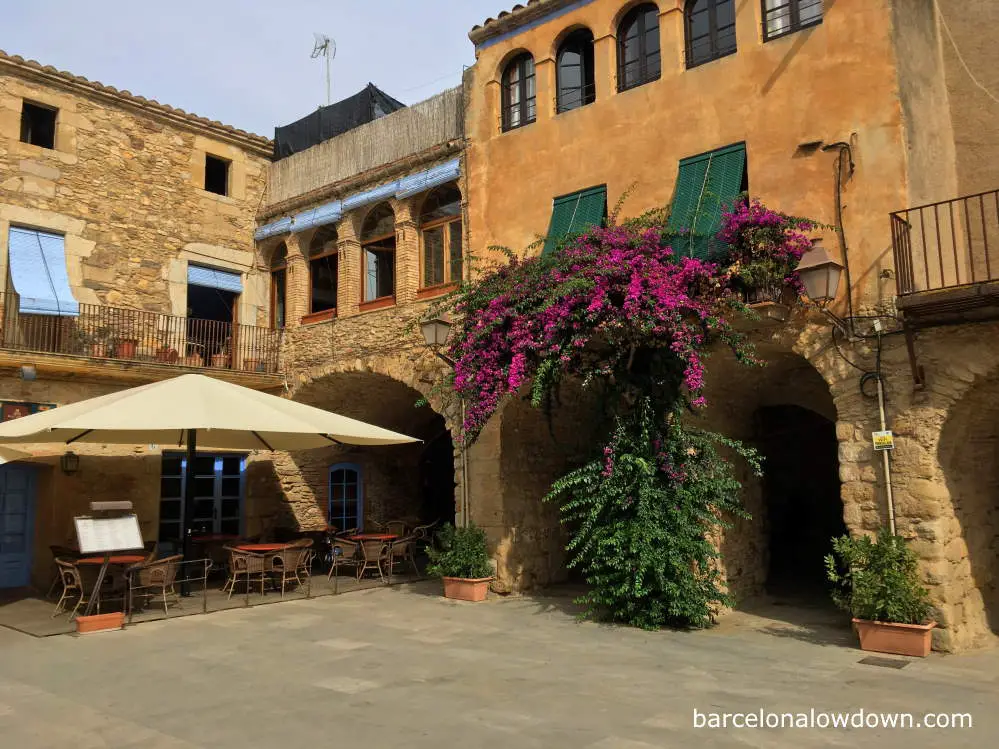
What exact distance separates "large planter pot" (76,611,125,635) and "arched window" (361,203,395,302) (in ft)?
20.9

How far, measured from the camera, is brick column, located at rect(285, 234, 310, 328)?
1386 cm

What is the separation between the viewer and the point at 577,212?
10094 millimetres

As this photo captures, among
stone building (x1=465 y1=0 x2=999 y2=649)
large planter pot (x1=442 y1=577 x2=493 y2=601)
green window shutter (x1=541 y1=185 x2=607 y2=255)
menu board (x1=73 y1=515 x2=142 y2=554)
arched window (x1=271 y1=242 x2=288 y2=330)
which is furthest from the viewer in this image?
arched window (x1=271 y1=242 x2=288 y2=330)

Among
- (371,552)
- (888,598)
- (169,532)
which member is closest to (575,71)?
(371,552)

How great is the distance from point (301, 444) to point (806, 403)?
21.5ft

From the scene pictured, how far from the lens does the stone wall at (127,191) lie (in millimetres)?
12242

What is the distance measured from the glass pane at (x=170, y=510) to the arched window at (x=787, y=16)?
→ 1093 centimetres

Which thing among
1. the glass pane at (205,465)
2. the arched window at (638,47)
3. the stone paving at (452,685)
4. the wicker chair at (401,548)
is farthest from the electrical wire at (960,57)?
the glass pane at (205,465)

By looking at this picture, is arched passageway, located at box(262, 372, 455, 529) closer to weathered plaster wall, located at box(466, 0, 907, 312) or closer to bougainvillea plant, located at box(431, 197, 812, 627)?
weathered plaster wall, located at box(466, 0, 907, 312)

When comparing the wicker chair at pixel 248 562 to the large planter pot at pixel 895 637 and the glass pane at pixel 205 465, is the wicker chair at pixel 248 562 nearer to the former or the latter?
the glass pane at pixel 205 465

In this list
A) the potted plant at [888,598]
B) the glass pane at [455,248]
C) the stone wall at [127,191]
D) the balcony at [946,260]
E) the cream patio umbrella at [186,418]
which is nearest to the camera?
the balcony at [946,260]

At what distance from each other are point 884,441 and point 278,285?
11.0 meters

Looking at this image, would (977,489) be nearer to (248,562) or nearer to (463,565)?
(463,565)

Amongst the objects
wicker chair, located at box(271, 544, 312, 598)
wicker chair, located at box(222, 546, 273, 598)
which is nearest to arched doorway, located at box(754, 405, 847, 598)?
wicker chair, located at box(271, 544, 312, 598)
